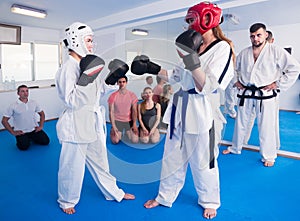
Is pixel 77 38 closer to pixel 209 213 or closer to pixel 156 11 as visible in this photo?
pixel 209 213

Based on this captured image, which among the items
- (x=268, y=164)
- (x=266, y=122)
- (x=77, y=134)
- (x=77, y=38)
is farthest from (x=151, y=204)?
(x=266, y=122)

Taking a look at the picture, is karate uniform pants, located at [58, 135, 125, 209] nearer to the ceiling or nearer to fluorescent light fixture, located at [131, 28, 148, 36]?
the ceiling

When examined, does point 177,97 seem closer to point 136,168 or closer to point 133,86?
point 133,86

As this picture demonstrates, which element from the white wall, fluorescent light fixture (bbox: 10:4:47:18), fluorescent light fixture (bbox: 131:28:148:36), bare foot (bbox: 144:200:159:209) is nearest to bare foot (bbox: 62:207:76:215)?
bare foot (bbox: 144:200:159:209)

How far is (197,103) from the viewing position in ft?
4.86

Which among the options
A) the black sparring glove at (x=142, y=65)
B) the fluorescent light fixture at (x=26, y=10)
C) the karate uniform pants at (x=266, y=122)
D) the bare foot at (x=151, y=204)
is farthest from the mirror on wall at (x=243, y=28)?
the bare foot at (x=151, y=204)

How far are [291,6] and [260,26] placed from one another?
1.31 meters

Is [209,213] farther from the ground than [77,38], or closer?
closer

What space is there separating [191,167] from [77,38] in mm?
1169

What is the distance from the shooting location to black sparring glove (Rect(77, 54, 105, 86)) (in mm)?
1464

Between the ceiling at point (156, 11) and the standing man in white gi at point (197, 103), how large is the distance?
5.72ft

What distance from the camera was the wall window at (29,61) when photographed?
4930mm

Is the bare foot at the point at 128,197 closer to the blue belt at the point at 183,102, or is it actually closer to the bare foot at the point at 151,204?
the bare foot at the point at 151,204

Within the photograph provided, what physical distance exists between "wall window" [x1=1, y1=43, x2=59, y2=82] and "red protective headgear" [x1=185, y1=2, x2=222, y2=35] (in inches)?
185
